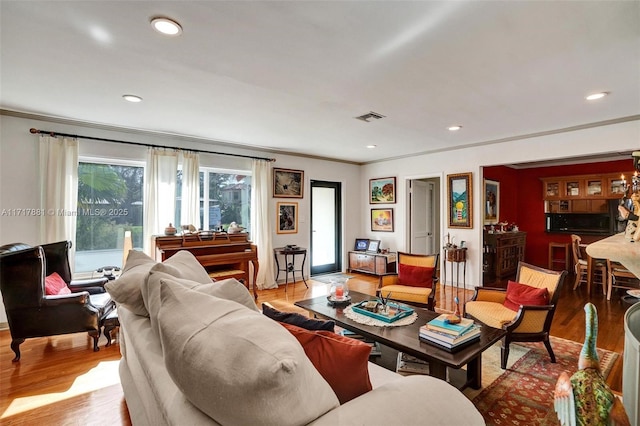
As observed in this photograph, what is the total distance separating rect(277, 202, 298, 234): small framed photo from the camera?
5.74m

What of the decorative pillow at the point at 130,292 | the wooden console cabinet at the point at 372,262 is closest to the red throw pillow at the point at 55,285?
the decorative pillow at the point at 130,292

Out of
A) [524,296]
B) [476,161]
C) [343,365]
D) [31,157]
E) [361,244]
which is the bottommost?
[524,296]

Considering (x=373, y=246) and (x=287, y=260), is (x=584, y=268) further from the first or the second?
(x=287, y=260)

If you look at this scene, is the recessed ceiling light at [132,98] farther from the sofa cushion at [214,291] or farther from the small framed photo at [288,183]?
the small framed photo at [288,183]

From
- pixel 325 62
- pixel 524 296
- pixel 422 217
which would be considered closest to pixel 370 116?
pixel 325 62

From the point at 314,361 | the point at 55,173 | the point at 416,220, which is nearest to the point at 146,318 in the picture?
the point at 314,361

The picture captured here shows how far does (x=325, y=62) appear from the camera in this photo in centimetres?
231

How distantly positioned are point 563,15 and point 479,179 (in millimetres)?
Answer: 3587

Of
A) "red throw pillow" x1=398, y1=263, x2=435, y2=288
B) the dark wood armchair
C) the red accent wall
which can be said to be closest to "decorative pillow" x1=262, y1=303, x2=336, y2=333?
the dark wood armchair

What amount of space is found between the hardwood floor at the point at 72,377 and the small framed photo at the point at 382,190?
11.3ft

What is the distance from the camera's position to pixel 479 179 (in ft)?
16.6

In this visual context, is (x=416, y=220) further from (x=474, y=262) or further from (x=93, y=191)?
(x=93, y=191)

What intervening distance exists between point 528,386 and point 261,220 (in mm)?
4140

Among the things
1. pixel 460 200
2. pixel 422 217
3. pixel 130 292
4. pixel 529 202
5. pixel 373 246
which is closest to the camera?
pixel 130 292
